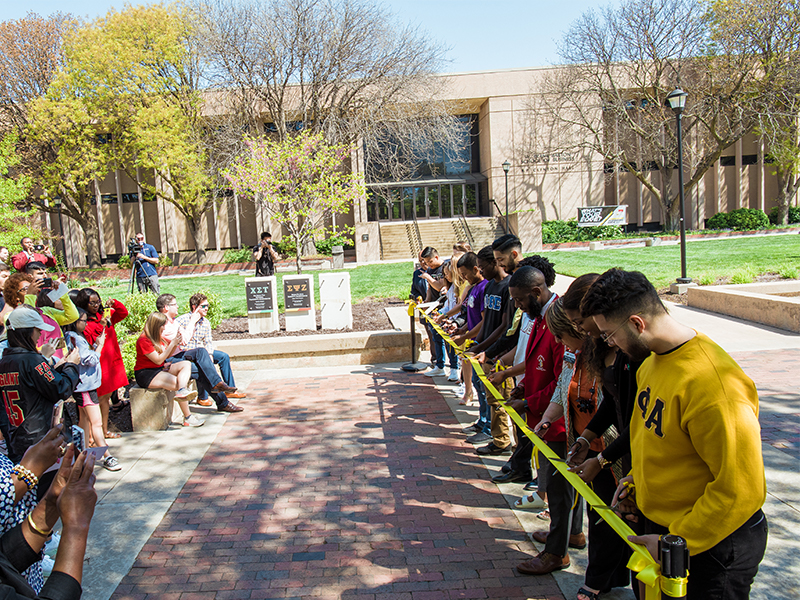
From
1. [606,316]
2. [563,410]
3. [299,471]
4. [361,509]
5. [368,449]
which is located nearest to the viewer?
[606,316]

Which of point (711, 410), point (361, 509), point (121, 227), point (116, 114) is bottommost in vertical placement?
point (361, 509)

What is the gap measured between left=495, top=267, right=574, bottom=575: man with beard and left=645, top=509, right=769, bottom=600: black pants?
147 cm

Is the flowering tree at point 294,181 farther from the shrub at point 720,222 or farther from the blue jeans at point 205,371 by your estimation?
the shrub at point 720,222

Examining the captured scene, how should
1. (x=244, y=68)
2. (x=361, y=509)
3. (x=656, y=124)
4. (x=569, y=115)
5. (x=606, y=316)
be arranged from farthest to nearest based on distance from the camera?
(x=569, y=115) → (x=656, y=124) → (x=244, y=68) → (x=361, y=509) → (x=606, y=316)

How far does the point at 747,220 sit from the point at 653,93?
9.52 m

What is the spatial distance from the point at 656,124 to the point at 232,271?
82.6ft

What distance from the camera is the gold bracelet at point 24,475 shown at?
243cm

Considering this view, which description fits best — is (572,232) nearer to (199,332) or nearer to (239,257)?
(239,257)

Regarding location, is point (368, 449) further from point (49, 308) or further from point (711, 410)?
point (711, 410)

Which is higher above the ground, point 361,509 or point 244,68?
point 244,68

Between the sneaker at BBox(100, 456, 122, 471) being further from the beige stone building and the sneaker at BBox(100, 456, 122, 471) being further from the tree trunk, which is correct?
the beige stone building

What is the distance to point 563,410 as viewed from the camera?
12.4 feet

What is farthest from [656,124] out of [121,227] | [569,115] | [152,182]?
[121,227]

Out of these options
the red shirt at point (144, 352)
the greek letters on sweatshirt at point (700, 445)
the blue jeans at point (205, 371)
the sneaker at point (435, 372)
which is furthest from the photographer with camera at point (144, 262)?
the greek letters on sweatshirt at point (700, 445)
